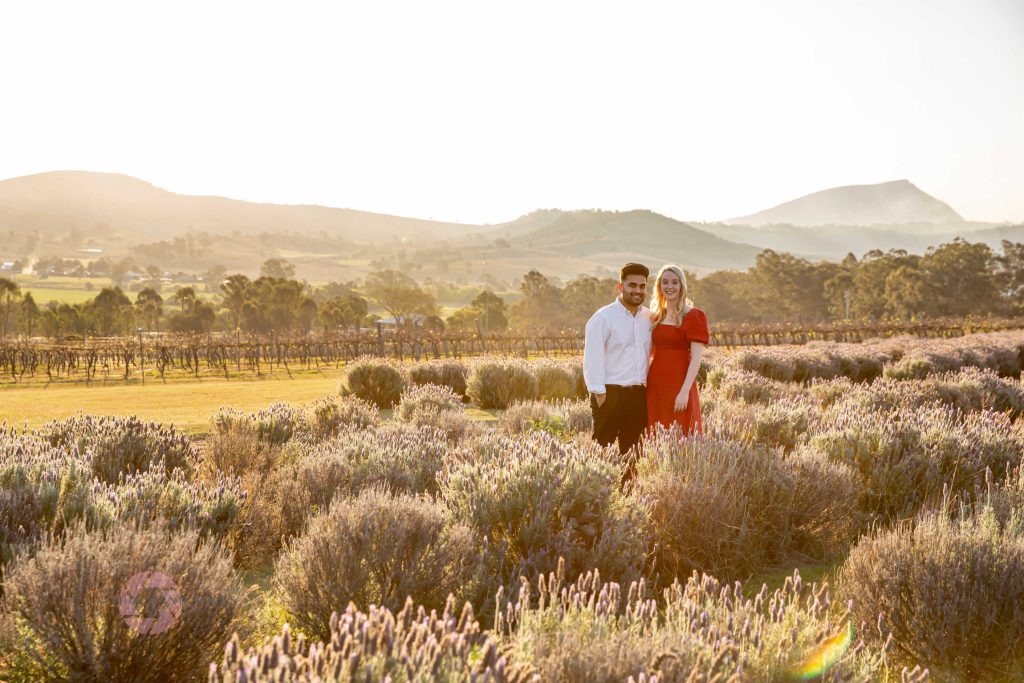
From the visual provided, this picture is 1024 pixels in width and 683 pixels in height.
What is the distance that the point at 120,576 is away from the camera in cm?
306

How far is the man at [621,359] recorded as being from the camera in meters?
6.44

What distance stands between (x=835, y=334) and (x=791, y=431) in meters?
48.8

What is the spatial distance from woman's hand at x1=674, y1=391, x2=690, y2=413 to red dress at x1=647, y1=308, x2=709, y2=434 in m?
0.04

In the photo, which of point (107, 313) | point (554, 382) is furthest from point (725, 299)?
point (554, 382)

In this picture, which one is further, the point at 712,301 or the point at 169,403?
the point at 712,301

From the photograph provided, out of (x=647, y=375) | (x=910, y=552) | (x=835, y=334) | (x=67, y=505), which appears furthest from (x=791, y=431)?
(x=835, y=334)

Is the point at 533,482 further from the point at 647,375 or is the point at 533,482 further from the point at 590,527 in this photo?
the point at 647,375

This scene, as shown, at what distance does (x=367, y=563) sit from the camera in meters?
3.73

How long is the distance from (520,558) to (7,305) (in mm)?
103903

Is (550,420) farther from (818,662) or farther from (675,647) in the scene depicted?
(675,647)

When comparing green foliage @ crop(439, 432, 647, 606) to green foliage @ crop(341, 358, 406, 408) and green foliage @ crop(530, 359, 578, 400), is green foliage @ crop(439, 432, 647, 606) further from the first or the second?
green foliage @ crop(341, 358, 406, 408)

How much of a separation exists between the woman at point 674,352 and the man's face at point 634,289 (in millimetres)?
139

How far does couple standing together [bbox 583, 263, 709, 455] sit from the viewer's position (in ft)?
21.1

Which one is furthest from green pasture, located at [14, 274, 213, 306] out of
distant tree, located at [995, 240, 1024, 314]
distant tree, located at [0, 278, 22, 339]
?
distant tree, located at [995, 240, 1024, 314]
